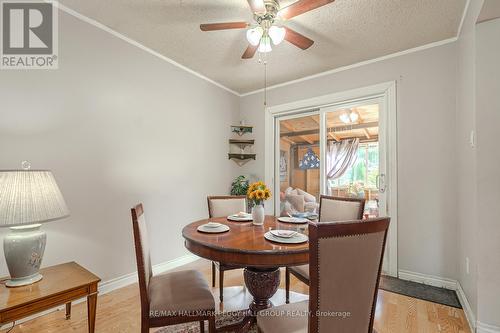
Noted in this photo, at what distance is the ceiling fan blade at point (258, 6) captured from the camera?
5.46 ft

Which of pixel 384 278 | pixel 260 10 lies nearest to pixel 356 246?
pixel 260 10

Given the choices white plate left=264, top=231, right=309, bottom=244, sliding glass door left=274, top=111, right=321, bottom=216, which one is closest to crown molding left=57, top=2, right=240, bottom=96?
sliding glass door left=274, top=111, right=321, bottom=216

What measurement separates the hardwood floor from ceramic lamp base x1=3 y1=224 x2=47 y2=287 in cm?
60

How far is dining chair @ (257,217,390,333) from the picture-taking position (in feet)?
3.12

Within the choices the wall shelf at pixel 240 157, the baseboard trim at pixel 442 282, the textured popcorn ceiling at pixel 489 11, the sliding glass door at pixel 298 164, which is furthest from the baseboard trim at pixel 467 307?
the wall shelf at pixel 240 157

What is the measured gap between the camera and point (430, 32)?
2432 mm

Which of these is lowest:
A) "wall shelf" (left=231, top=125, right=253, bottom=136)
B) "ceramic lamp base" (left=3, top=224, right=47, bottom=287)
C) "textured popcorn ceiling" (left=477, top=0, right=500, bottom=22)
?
"ceramic lamp base" (left=3, top=224, right=47, bottom=287)

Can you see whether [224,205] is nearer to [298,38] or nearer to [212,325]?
[212,325]

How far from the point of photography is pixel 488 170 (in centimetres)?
175

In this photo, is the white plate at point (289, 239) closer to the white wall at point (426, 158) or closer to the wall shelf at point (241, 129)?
the white wall at point (426, 158)

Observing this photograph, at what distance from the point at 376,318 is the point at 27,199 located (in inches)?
105

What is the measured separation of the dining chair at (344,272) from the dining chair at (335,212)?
0.84m

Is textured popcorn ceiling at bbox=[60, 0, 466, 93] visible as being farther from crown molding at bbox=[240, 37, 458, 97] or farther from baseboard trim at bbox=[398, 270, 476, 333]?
baseboard trim at bbox=[398, 270, 476, 333]

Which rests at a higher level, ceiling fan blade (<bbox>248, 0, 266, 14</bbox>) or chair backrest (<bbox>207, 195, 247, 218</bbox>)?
ceiling fan blade (<bbox>248, 0, 266, 14</bbox>)
